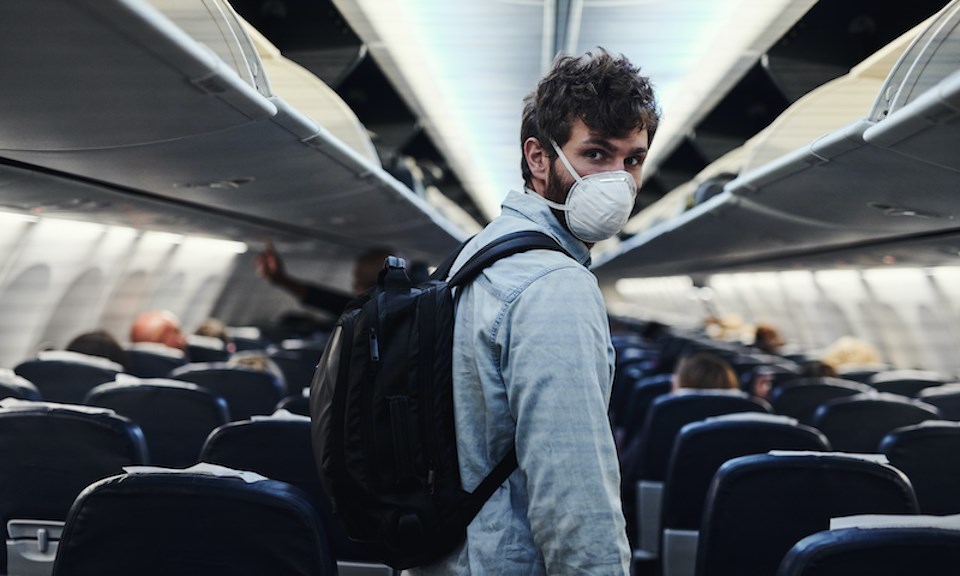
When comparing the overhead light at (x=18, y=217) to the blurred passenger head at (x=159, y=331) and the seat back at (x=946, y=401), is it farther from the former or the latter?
the seat back at (x=946, y=401)

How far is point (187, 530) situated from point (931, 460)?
3124 millimetres

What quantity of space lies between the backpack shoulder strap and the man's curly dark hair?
0.72 ft

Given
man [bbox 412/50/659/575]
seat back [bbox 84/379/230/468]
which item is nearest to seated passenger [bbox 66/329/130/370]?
seat back [bbox 84/379/230/468]

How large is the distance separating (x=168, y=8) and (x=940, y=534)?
2194 millimetres

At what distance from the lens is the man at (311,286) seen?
233 inches

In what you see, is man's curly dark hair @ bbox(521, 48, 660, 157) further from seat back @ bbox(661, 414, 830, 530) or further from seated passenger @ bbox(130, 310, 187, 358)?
seated passenger @ bbox(130, 310, 187, 358)

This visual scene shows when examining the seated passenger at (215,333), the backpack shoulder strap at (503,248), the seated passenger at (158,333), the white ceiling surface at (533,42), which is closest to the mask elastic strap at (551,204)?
the backpack shoulder strap at (503,248)

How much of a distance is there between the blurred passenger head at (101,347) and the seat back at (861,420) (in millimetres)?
4544

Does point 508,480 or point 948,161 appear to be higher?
point 948,161

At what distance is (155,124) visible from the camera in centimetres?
446

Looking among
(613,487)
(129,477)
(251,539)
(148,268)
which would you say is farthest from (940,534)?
(148,268)

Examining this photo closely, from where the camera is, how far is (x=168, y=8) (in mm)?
2865

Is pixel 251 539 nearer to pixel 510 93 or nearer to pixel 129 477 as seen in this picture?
pixel 129 477

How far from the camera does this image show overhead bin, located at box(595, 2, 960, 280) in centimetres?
389
